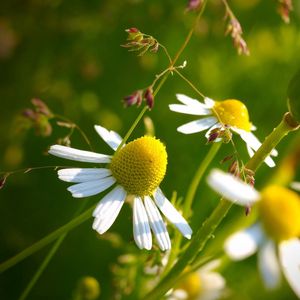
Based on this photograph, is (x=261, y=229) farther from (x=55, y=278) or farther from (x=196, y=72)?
(x=196, y=72)

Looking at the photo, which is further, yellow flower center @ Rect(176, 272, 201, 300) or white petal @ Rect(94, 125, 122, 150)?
yellow flower center @ Rect(176, 272, 201, 300)

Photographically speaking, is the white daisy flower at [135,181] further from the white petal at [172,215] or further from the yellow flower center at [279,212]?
the yellow flower center at [279,212]

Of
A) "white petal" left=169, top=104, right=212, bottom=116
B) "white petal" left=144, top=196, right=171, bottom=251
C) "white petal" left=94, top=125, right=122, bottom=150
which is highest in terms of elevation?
"white petal" left=169, top=104, right=212, bottom=116

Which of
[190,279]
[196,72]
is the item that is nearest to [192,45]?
[196,72]

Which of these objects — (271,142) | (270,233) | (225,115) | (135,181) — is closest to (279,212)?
(270,233)

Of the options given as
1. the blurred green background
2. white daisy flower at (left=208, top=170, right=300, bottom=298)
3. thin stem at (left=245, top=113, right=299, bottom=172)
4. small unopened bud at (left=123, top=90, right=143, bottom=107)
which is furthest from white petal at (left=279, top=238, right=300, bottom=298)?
the blurred green background

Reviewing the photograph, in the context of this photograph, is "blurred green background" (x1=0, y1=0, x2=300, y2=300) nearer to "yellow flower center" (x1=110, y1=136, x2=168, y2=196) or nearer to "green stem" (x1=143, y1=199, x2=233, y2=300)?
"yellow flower center" (x1=110, y1=136, x2=168, y2=196)
